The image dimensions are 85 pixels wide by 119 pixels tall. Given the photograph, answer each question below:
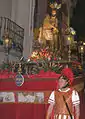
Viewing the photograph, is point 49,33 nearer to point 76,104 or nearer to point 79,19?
point 76,104

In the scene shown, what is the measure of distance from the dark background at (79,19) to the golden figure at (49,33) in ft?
26.7

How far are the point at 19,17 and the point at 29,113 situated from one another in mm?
6750

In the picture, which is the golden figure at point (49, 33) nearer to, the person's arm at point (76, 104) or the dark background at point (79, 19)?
the person's arm at point (76, 104)

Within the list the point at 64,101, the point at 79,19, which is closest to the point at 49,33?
the point at 64,101

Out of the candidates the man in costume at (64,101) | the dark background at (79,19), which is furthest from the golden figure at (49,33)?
the dark background at (79,19)

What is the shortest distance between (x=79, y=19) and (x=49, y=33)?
931 centimetres

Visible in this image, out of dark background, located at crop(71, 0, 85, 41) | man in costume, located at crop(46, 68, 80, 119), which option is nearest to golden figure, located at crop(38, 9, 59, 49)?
man in costume, located at crop(46, 68, 80, 119)

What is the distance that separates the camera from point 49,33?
1151 cm

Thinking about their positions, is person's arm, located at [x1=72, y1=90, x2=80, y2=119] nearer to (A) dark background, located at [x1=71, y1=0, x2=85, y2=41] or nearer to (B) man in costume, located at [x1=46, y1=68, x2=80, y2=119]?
(B) man in costume, located at [x1=46, y1=68, x2=80, y2=119]

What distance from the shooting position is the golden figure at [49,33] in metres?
11.3

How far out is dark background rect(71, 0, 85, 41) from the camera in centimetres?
2003

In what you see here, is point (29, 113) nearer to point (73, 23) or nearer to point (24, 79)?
point (24, 79)

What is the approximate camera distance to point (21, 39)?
41.5 feet

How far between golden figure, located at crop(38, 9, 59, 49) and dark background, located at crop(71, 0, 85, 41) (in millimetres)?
8135
